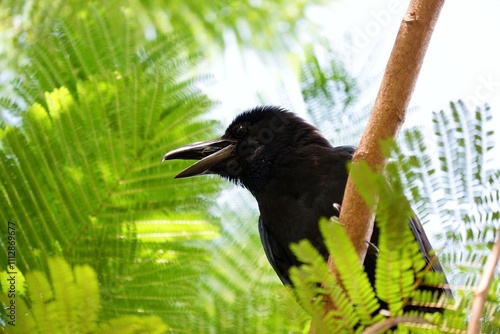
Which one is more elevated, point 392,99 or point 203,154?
point 392,99

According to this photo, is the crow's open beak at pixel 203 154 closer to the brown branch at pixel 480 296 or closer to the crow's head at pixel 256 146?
the crow's head at pixel 256 146

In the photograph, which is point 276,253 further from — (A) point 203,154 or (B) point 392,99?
(B) point 392,99

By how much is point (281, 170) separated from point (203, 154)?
474mm

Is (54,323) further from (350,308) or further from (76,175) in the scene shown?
(76,175)

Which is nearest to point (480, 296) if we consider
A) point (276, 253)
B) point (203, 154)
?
point (276, 253)

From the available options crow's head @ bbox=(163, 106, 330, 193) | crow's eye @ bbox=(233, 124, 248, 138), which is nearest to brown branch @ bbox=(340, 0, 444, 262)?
crow's head @ bbox=(163, 106, 330, 193)

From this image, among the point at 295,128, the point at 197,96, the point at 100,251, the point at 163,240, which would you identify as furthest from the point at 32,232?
the point at 295,128

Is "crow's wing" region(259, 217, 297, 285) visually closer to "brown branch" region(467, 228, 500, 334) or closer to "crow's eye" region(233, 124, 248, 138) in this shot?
"crow's eye" region(233, 124, 248, 138)

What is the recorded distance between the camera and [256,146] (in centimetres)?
520

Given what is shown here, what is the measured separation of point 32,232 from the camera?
3.84 metres

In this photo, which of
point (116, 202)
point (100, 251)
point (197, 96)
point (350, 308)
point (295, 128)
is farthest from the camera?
point (295, 128)

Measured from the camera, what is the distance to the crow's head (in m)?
4.96

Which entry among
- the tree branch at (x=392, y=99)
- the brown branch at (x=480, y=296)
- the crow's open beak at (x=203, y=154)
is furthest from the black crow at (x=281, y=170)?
the brown branch at (x=480, y=296)

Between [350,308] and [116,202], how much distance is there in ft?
6.09
